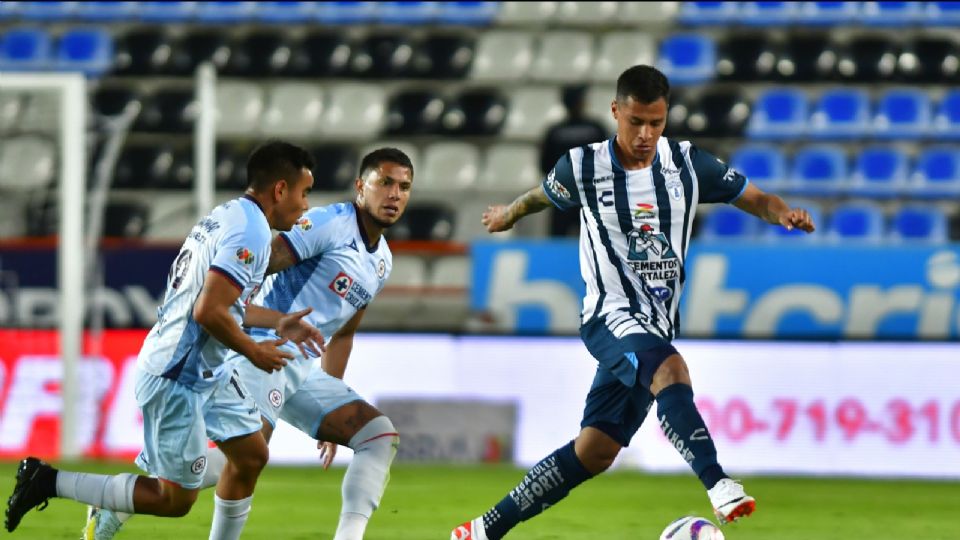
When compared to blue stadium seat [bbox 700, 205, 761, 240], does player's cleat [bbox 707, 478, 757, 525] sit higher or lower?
lower

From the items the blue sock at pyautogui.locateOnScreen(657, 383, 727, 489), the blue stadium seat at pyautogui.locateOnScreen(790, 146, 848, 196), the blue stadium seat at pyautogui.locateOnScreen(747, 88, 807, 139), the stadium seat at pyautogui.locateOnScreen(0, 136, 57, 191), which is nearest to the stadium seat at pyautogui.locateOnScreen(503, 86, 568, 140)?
the blue stadium seat at pyautogui.locateOnScreen(747, 88, 807, 139)

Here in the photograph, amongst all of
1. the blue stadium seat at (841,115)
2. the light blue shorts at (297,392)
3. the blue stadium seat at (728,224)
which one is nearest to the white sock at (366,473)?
the light blue shorts at (297,392)

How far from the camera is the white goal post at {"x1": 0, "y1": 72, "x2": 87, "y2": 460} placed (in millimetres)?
12133

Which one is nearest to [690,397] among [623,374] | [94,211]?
[623,374]

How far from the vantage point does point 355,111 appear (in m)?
16.8

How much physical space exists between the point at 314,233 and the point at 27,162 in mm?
10254

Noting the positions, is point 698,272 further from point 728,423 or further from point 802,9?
point 802,9

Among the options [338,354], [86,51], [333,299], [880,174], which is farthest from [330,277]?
[86,51]

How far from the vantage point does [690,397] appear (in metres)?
5.53

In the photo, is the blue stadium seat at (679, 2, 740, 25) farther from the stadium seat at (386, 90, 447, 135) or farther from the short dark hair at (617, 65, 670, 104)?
the short dark hair at (617, 65, 670, 104)

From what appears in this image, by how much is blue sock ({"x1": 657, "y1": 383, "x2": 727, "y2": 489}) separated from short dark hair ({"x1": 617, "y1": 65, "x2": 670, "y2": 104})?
3.66 ft

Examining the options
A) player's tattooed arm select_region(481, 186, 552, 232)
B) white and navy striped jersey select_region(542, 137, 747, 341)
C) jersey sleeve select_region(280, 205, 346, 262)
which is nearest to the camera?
white and navy striped jersey select_region(542, 137, 747, 341)

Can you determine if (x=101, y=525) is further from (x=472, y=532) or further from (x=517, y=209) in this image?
(x=517, y=209)

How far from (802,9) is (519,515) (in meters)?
12.0
